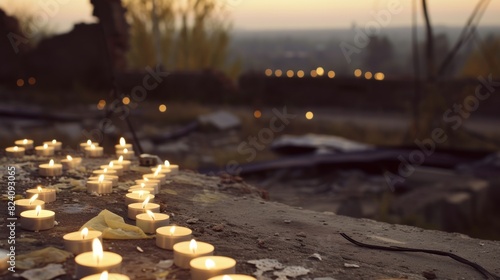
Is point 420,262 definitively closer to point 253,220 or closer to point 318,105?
point 253,220

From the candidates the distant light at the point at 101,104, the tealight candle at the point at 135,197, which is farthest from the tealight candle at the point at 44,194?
the distant light at the point at 101,104

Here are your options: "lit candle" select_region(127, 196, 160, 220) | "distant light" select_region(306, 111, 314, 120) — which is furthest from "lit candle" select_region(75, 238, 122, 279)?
"distant light" select_region(306, 111, 314, 120)

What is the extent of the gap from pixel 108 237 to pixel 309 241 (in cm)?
91

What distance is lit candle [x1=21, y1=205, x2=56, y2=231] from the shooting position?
2.64 metres

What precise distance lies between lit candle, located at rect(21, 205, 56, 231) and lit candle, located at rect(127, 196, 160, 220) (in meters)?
0.37

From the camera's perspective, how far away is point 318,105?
14.3m

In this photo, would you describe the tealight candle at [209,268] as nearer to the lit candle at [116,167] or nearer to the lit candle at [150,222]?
the lit candle at [150,222]

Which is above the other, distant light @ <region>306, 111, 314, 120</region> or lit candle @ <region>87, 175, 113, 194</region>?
distant light @ <region>306, 111, 314, 120</region>

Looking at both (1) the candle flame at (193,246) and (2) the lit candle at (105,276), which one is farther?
(1) the candle flame at (193,246)

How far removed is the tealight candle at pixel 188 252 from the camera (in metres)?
2.24

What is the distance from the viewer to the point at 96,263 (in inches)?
81.6

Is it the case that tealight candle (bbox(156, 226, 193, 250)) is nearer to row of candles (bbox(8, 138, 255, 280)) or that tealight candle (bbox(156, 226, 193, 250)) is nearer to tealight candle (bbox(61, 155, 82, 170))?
row of candles (bbox(8, 138, 255, 280))

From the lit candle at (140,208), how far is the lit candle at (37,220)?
369mm

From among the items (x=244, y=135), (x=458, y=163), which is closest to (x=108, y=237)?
(x=458, y=163)
